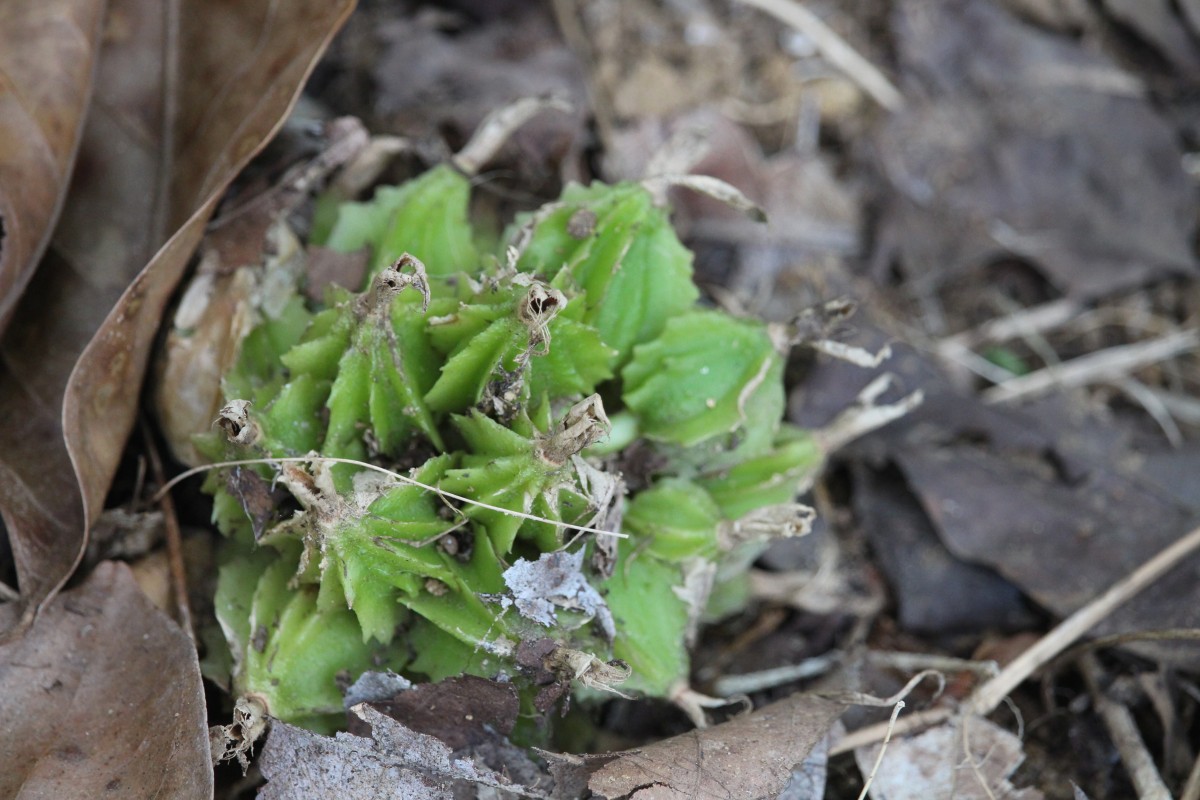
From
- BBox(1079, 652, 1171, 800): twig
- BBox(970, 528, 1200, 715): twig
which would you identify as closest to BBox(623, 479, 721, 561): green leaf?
BBox(970, 528, 1200, 715): twig

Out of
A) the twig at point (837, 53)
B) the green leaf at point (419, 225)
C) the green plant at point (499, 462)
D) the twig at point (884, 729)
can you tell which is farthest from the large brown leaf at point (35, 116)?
the twig at point (837, 53)

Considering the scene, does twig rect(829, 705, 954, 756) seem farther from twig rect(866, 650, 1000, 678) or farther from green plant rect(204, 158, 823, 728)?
green plant rect(204, 158, 823, 728)

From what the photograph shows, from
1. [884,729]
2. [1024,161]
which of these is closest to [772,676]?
[884,729]

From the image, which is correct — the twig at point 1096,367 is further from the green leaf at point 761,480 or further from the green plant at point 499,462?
the green plant at point 499,462

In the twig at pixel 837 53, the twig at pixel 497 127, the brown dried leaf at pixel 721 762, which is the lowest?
the brown dried leaf at pixel 721 762

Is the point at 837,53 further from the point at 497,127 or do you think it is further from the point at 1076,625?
the point at 1076,625
